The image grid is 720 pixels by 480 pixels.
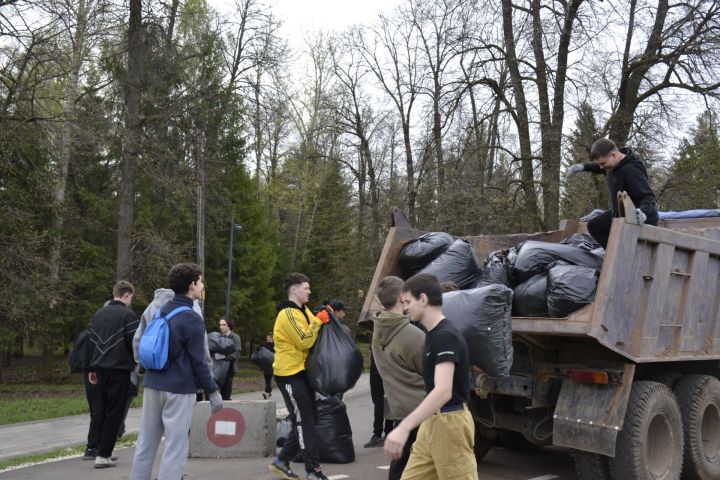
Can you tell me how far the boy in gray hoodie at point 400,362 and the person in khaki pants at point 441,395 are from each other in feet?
2.44

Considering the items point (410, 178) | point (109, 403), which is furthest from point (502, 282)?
point (410, 178)

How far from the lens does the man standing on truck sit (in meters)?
6.09

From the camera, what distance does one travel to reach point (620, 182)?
6469 mm

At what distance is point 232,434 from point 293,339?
1845mm

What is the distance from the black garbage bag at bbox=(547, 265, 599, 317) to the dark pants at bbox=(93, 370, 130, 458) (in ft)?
13.5

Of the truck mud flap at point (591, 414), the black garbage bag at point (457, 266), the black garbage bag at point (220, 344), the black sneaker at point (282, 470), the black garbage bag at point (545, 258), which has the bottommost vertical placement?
the black sneaker at point (282, 470)

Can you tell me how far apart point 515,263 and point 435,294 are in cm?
256

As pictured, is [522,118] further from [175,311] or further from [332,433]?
[175,311]

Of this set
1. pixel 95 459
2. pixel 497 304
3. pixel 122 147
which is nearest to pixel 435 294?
pixel 497 304

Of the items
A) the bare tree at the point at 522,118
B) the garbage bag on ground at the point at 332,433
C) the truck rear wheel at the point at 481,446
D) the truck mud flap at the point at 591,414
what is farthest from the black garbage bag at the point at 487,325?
the bare tree at the point at 522,118

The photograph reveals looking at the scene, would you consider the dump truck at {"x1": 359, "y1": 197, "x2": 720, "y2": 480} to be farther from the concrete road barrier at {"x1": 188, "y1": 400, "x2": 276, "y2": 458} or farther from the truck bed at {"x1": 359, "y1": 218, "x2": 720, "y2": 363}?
the concrete road barrier at {"x1": 188, "y1": 400, "x2": 276, "y2": 458}

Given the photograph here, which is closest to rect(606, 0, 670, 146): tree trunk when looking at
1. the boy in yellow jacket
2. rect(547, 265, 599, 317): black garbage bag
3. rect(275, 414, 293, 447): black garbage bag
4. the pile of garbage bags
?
the pile of garbage bags

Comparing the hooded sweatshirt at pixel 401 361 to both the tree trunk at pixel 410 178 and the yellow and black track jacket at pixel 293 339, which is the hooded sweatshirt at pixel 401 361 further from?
the tree trunk at pixel 410 178

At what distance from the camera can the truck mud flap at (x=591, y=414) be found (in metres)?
5.41
